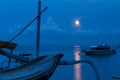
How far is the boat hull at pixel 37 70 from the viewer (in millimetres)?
17000

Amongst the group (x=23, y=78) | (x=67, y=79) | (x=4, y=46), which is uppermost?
(x=4, y=46)

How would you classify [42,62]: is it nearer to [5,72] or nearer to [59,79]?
[5,72]

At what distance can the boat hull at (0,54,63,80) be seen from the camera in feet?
55.8

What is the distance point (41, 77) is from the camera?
17.0m

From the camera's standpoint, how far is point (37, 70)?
17156 millimetres

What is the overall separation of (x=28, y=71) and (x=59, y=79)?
1286 inches

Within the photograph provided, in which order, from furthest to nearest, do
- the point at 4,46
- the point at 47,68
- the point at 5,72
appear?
the point at 4,46 < the point at 5,72 < the point at 47,68

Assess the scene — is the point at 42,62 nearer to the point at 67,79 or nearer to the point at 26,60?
the point at 26,60

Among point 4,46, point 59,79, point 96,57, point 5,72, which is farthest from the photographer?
point 96,57

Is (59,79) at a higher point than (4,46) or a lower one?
lower

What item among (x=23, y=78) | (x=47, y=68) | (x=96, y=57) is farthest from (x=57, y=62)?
(x=96, y=57)

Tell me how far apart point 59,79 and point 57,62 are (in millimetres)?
32982

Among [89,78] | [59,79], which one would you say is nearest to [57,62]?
[59,79]

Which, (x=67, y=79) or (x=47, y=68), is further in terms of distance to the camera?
(x=67, y=79)
